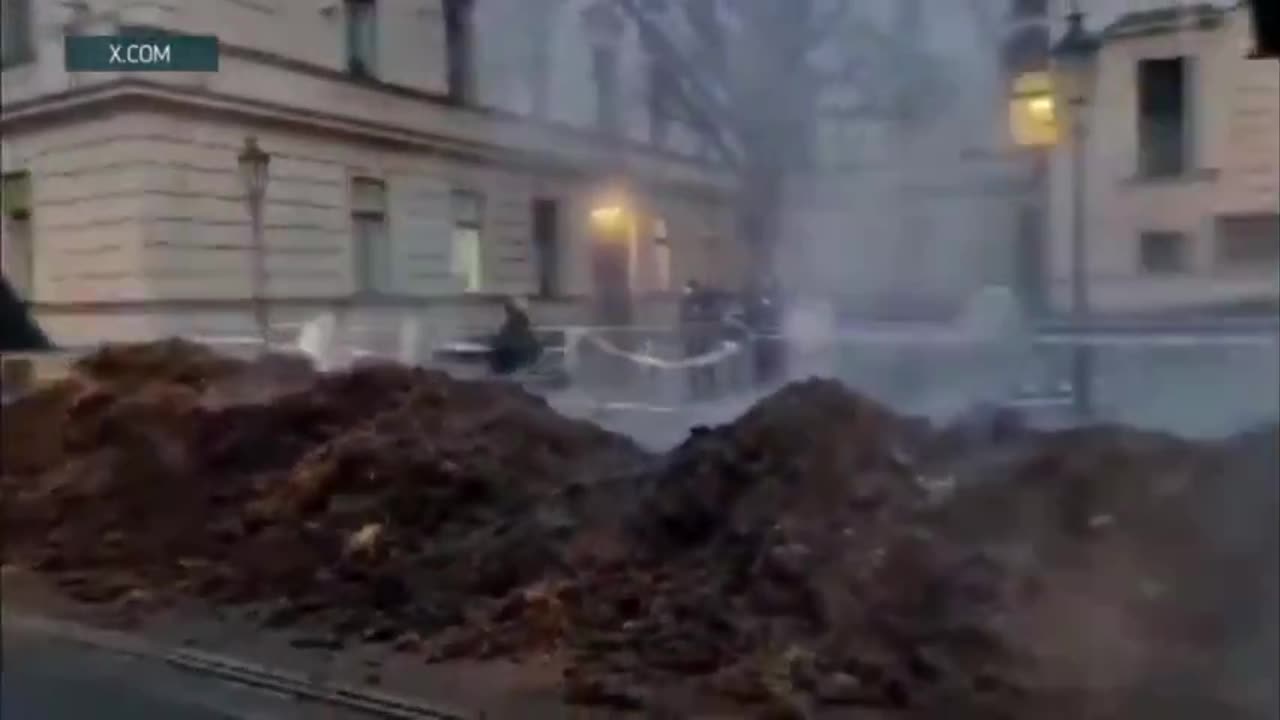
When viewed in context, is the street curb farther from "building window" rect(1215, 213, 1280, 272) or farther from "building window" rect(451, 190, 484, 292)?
"building window" rect(1215, 213, 1280, 272)

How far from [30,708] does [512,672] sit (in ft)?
1.39

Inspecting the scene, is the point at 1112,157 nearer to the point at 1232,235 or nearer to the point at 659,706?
the point at 1232,235

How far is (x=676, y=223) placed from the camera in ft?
4.67

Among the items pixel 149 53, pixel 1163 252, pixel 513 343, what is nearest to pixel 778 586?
pixel 513 343

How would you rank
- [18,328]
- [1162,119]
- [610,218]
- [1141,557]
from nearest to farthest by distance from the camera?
A: [1141,557] < [1162,119] < [610,218] < [18,328]

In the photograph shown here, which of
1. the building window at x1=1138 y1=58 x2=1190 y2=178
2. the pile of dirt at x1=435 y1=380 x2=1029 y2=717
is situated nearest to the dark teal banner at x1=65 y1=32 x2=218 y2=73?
the pile of dirt at x1=435 y1=380 x2=1029 y2=717

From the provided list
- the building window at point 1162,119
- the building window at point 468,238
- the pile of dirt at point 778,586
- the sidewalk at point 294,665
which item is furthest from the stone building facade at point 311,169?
the building window at point 1162,119

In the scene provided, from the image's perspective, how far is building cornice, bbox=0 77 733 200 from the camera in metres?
1.47

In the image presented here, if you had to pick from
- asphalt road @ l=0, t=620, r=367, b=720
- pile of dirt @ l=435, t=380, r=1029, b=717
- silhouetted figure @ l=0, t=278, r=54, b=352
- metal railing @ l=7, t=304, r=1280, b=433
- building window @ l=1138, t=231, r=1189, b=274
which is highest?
building window @ l=1138, t=231, r=1189, b=274

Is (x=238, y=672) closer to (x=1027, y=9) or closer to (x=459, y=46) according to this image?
(x=459, y=46)

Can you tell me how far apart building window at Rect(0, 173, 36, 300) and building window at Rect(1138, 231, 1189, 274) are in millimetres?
1175

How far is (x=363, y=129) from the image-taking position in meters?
1.52

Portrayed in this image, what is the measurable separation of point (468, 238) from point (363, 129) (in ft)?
0.52

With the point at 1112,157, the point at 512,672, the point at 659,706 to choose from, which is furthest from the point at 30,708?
the point at 1112,157
